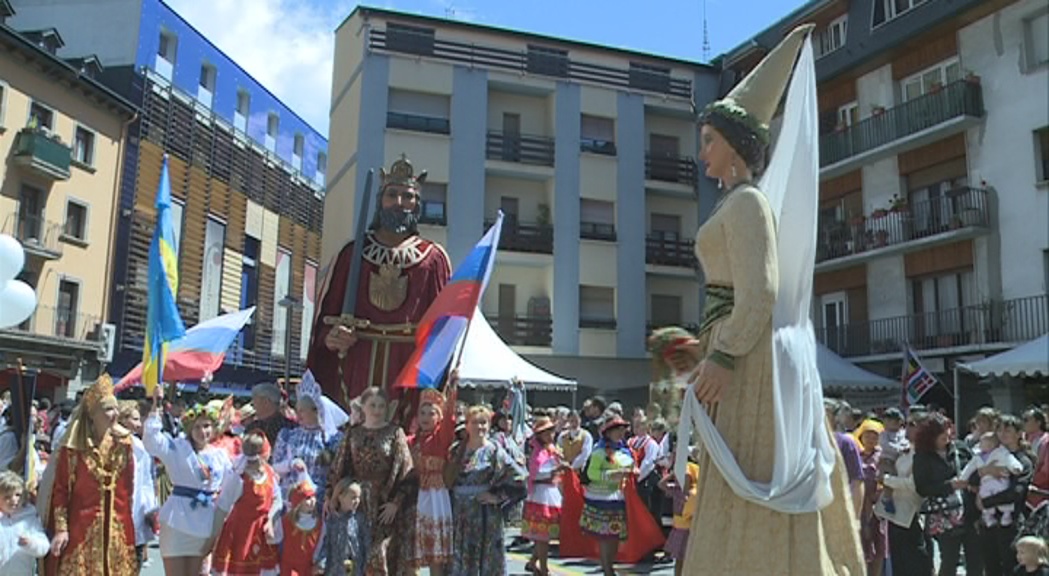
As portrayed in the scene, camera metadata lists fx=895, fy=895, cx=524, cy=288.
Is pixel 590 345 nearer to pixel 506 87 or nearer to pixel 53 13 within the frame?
pixel 506 87

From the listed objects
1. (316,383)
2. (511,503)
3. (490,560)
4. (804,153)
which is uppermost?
(804,153)

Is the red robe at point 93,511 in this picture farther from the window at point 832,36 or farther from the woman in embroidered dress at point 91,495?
the window at point 832,36

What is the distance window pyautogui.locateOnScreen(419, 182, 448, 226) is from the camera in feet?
90.3

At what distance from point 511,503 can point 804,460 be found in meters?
4.52

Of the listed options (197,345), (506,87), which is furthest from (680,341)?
(506,87)

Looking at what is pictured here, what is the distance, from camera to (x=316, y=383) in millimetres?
6570

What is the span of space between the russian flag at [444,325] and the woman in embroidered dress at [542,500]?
331 cm

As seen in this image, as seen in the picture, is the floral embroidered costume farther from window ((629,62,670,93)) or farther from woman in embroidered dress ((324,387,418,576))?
window ((629,62,670,93))

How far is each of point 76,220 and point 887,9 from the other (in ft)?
77.6

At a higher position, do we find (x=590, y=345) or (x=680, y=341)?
(x=590, y=345)

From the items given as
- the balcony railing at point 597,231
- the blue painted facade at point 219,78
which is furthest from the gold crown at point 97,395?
the blue painted facade at point 219,78

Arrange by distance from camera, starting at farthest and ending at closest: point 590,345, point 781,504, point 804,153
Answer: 1. point 590,345
2. point 804,153
3. point 781,504

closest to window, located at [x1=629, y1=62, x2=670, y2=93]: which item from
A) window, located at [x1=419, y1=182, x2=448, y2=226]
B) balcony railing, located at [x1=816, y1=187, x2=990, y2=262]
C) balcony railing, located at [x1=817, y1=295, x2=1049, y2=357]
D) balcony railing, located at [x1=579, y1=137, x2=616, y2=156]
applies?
balcony railing, located at [x1=579, y1=137, x2=616, y2=156]

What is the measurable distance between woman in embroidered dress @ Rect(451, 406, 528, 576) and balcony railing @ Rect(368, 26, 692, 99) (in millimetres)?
22509
